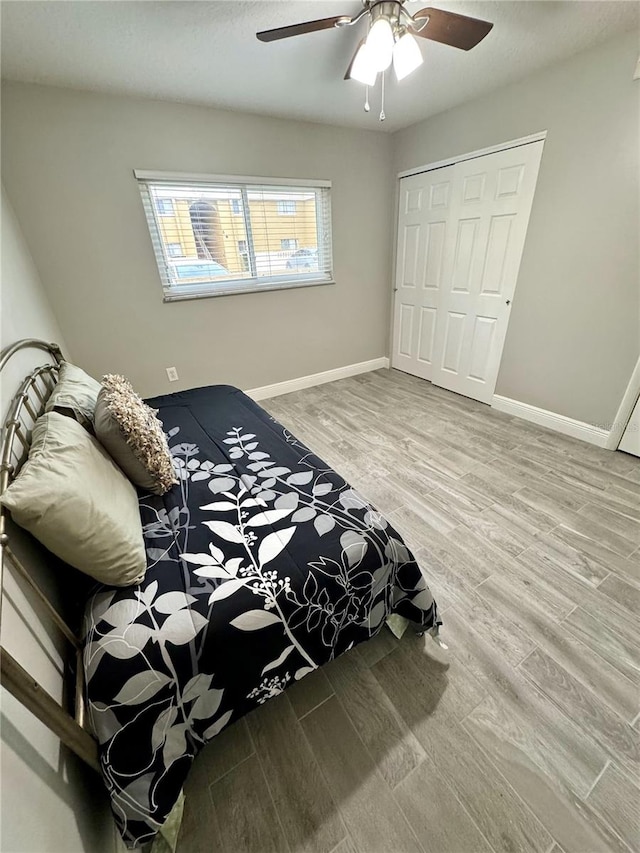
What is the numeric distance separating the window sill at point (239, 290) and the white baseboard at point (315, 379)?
3.03ft

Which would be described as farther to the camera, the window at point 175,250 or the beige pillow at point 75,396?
the window at point 175,250

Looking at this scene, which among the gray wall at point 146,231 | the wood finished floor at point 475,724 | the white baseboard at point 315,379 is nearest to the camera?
the wood finished floor at point 475,724

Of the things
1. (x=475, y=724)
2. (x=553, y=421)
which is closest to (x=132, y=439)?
(x=475, y=724)

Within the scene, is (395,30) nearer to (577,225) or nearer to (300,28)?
(300,28)

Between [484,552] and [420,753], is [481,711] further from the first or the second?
[484,552]

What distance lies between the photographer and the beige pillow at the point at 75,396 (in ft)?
4.13

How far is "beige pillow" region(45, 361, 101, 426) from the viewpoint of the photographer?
1258 millimetres

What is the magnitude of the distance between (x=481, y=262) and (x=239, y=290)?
7.02ft

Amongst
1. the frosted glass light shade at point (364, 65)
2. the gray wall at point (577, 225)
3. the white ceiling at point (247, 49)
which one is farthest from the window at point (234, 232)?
the frosted glass light shade at point (364, 65)

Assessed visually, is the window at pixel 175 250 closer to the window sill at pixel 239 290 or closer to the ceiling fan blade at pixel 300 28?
the window sill at pixel 239 290

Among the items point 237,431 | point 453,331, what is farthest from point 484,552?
point 453,331

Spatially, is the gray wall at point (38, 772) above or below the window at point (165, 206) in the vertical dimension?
below

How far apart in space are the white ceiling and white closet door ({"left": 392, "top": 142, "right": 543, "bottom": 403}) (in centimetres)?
58

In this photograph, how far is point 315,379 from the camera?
3.76m
